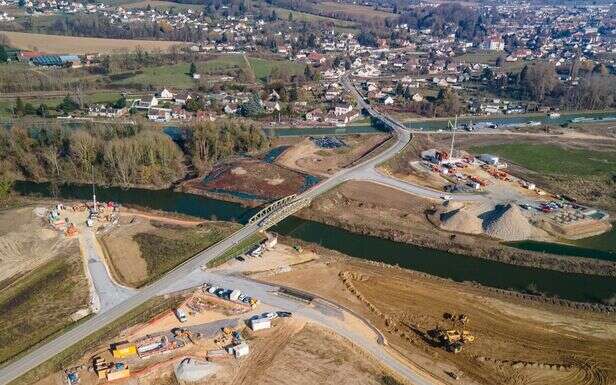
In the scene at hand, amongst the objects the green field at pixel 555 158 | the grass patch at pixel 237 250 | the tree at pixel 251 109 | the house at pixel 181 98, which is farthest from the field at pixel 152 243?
the house at pixel 181 98

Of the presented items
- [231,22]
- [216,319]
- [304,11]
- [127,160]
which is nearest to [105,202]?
[127,160]

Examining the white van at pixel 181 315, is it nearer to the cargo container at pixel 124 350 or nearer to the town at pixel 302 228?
the town at pixel 302 228

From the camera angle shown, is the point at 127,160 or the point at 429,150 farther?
the point at 429,150

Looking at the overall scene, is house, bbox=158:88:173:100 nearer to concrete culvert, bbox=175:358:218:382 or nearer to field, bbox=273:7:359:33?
concrete culvert, bbox=175:358:218:382

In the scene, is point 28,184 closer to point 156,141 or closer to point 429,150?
point 156,141

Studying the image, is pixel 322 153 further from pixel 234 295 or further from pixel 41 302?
pixel 41 302

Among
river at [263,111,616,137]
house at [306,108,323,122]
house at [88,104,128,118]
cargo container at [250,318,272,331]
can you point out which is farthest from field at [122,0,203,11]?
cargo container at [250,318,272,331]
